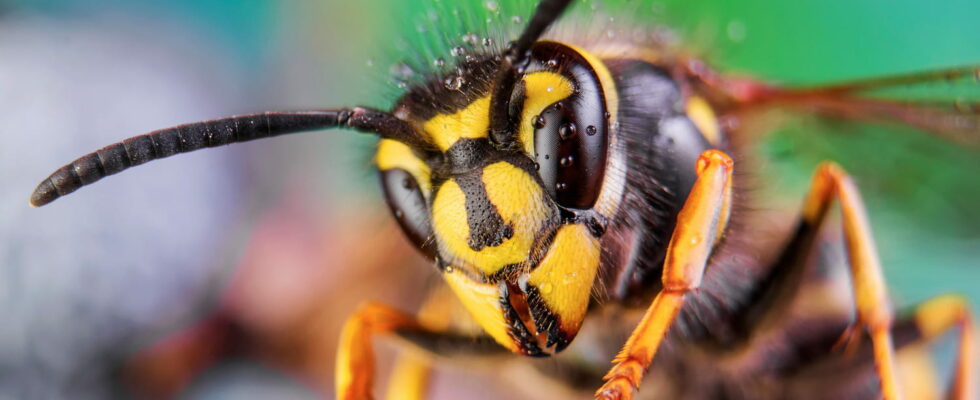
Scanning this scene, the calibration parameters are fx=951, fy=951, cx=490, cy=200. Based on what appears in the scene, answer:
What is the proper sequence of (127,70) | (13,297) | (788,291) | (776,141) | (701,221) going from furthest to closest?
(127,70)
(13,297)
(776,141)
(788,291)
(701,221)

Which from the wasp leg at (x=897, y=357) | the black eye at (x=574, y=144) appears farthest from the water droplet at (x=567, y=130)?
the wasp leg at (x=897, y=357)

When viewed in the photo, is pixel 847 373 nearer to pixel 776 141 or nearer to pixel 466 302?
pixel 776 141

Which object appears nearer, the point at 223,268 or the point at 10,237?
the point at 10,237

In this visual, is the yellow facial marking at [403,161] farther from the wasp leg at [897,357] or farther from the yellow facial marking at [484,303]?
the wasp leg at [897,357]

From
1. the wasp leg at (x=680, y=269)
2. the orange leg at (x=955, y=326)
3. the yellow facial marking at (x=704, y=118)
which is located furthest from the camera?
the orange leg at (x=955, y=326)

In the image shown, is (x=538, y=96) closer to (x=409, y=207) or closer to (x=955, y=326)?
(x=409, y=207)

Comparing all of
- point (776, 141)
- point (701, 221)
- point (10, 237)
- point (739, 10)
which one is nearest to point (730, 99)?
point (776, 141)

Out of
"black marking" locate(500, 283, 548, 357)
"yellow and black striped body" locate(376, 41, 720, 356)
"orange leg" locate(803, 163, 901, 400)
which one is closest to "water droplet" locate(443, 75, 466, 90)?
"yellow and black striped body" locate(376, 41, 720, 356)

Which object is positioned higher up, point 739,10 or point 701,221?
point 739,10
